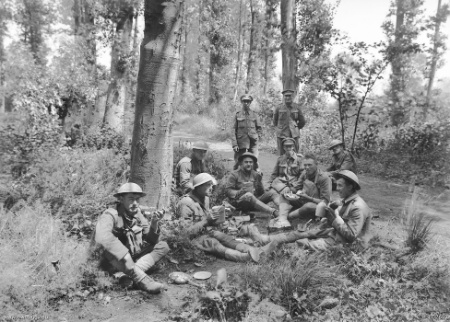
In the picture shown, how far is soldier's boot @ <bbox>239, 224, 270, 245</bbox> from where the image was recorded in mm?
4663

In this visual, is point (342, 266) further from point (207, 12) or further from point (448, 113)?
point (207, 12)

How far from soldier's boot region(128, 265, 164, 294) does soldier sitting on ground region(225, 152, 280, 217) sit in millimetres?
2791

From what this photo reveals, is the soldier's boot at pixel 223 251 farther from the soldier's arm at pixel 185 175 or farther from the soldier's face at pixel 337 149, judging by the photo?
the soldier's face at pixel 337 149

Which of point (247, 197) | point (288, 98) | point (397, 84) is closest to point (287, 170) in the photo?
point (247, 197)

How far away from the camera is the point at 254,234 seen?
15.8 feet

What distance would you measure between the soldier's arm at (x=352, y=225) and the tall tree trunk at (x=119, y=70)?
27.4 ft

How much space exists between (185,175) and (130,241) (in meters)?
2.31

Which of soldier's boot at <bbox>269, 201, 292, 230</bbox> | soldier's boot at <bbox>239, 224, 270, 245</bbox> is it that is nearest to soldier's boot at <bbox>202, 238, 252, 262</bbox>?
soldier's boot at <bbox>239, 224, 270, 245</bbox>

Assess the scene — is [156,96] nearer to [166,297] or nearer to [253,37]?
[166,297]

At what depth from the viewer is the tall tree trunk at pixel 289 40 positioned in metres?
10.6

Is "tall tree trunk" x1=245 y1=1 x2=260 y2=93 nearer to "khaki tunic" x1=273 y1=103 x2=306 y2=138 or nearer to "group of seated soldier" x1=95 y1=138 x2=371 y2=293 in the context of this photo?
"khaki tunic" x1=273 y1=103 x2=306 y2=138

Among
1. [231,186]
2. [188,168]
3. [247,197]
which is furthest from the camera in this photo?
[231,186]

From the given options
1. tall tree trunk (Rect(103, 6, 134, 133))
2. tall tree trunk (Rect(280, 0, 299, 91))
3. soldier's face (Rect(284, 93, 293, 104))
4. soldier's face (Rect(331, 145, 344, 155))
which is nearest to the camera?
soldier's face (Rect(331, 145, 344, 155))

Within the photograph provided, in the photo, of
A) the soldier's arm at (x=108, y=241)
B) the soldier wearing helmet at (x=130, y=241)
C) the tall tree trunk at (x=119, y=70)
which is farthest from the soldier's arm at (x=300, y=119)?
the soldier's arm at (x=108, y=241)
